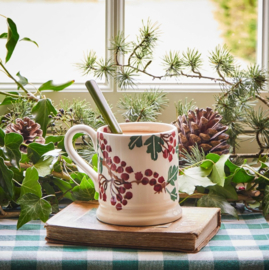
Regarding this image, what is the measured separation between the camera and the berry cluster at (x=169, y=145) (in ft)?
1.81

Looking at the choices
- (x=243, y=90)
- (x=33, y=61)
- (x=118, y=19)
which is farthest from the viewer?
(x=33, y=61)

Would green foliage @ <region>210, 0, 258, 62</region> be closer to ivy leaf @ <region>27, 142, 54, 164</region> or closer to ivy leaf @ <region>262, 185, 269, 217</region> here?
ivy leaf @ <region>262, 185, 269, 217</region>

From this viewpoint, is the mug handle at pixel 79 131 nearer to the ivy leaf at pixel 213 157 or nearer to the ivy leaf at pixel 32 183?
the ivy leaf at pixel 32 183

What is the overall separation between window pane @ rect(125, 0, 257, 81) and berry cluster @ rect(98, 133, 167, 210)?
580 millimetres

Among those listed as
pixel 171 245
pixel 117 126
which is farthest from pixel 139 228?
pixel 117 126

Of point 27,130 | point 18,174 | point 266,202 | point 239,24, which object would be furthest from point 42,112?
point 239,24

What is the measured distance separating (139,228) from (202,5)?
751 millimetres

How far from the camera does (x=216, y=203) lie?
68 centimetres

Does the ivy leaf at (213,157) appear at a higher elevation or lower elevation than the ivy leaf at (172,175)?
higher

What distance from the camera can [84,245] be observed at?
552 millimetres

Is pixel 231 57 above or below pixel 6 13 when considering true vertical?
below

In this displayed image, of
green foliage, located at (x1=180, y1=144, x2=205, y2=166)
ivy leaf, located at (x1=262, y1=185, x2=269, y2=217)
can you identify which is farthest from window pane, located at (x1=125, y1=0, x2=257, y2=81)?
ivy leaf, located at (x1=262, y1=185, x2=269, y2=217)

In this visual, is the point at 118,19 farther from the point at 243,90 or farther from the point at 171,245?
the point at 171,245

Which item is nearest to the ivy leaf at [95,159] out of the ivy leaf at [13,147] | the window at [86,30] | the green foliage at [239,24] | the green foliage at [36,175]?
the green foliage at [36,175]
